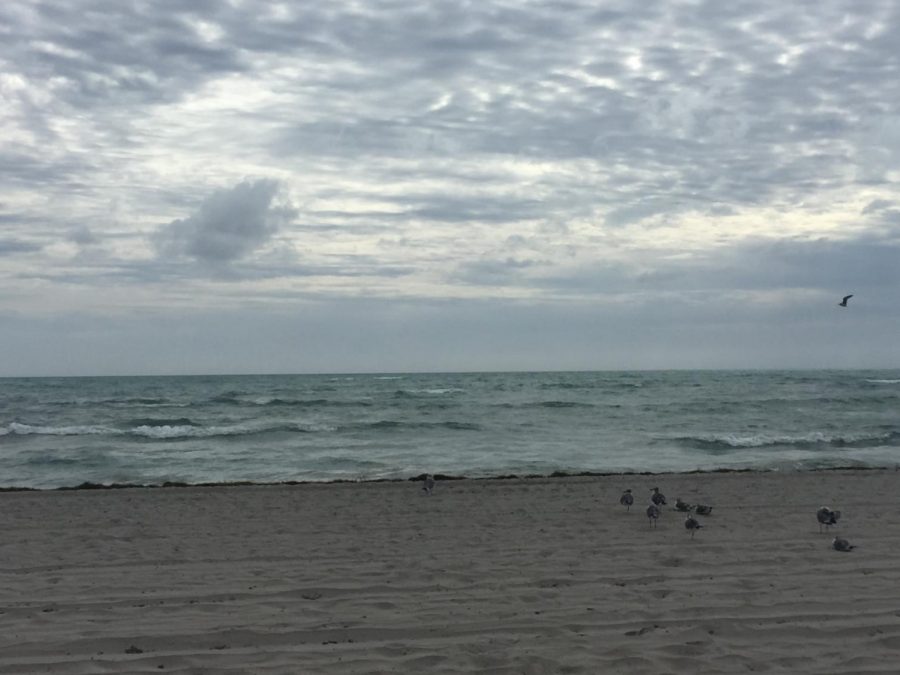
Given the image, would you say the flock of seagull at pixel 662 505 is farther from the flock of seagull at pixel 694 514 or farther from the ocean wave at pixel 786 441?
the ocean wave at pixel 786 441

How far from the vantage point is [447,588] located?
663 centimetres

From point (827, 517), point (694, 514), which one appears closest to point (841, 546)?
point (827, 517)

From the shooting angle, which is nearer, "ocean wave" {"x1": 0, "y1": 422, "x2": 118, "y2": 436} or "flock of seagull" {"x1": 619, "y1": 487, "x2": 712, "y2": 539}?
"flock of seagull" {"x1": 619, "y1": 487, "x2": 712, "y2": 539}

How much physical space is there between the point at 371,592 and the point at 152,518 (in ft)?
16.9

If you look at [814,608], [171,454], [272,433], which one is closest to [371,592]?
[814,608]

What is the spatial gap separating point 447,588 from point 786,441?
1905 centimetres

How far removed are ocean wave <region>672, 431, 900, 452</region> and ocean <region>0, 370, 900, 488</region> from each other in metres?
0.04

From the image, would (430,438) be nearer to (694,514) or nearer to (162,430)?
(162,430)

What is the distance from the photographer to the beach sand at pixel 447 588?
5.07 m

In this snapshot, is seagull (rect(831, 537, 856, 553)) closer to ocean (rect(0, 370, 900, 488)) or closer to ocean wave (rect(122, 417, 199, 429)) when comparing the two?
ocean (rect(0, 370, 900, 488))

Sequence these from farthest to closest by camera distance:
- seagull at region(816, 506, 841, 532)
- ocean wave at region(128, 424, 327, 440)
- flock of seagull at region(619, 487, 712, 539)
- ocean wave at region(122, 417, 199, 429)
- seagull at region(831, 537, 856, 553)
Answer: ocean wave at region(122, 417, 199, 429) < ocean wave at region(128, 424, 327, 440) < flock of seagull at region(619, 487, 712, 539) < seagull at region(816, 506, 841, 532) < seagull at region(831, 537, 856, 553)

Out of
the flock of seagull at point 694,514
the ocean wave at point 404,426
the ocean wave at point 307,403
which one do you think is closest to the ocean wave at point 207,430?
the ocean wave at point 404,426

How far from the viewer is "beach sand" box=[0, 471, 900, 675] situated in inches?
200

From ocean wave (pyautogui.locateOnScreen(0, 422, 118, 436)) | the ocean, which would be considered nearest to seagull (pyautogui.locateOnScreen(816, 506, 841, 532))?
the ocean
